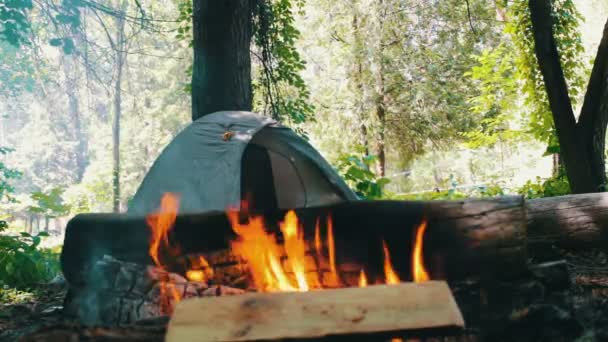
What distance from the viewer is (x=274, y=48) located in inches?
314

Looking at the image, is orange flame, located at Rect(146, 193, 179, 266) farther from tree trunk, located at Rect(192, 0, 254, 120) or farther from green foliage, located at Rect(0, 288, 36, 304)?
tree trunk, located at Rect(192, 0, 254, 120)

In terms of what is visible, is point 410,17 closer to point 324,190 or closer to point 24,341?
point 324,190

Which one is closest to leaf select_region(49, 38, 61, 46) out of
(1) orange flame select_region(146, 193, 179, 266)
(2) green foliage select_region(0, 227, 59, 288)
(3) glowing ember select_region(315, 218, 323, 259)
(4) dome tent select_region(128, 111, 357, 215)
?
(4) dome tent select_region(128, 111, 357, 215)

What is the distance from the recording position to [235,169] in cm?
465

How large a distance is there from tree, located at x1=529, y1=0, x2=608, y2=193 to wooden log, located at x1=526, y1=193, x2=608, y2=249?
5.97 ft

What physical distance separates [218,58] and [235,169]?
1949 millimetres

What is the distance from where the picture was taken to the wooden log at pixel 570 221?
4.64 meters

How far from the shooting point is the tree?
20.5ft

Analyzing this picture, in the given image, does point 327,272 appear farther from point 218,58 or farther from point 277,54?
point 277,54

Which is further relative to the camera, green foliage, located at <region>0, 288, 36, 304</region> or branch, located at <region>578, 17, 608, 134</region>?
branch, located at <region>578, 17, 608, 134</region>

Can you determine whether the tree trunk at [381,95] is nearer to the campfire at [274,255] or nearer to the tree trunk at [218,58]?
the tree trunk at [218,58]

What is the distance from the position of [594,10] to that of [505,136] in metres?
10.3

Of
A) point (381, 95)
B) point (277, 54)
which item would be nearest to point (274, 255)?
point (277, 54)

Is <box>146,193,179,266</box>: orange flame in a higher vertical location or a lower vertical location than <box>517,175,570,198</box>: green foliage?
lower
